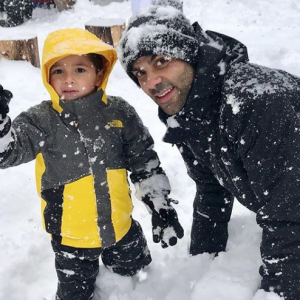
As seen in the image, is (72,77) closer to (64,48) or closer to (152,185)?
(64,48)

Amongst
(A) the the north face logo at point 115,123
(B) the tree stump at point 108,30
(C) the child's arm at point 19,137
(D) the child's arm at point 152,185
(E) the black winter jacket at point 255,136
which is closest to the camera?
(E) the black winter jacket at point 255,136

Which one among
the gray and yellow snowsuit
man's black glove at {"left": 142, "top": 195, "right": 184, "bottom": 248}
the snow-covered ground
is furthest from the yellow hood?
the snow-covered ground

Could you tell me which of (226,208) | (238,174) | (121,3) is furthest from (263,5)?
(238,174)

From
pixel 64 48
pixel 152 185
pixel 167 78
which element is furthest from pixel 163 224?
pixel 64 48

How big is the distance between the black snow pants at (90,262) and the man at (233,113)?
28.7 inches

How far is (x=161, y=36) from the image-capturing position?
198 cm

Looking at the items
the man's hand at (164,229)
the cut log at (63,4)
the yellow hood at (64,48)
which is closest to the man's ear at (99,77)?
the yellow hood at (64,48)

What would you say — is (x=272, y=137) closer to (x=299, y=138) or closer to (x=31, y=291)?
(x=299, y=138)

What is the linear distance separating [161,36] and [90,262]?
1372 millimetres

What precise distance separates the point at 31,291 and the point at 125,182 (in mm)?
1043

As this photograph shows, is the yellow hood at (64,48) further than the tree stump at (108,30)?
No

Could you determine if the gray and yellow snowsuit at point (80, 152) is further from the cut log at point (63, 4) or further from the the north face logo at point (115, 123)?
the cut log at point (63, 4)

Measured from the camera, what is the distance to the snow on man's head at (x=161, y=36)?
78.2 inches

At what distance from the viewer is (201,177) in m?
2.57
